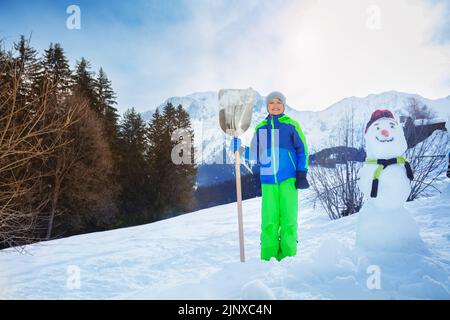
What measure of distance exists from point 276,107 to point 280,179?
900mm

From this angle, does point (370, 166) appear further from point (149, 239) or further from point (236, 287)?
point (149, 239)

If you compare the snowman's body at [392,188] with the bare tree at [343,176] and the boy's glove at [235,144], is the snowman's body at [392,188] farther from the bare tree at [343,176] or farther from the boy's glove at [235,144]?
the bare tree at [343,176]

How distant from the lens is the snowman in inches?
103

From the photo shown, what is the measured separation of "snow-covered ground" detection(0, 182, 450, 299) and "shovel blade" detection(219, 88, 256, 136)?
5.10 feet

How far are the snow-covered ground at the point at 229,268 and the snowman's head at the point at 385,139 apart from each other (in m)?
1.00

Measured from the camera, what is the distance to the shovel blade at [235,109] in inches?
128

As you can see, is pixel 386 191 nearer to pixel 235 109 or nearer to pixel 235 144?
pixel 235 144

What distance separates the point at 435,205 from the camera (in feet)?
13.9

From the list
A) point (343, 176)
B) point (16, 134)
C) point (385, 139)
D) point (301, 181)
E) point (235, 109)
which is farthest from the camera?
point (343, 176)

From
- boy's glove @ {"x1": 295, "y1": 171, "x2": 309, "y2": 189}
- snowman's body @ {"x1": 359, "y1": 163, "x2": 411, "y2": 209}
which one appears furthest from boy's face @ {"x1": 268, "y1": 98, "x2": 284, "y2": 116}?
snowman's body @ {"x1": 359, "y1": 163, "x2": 411, "y2": 209}

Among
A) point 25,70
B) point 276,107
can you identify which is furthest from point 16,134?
point 276,107

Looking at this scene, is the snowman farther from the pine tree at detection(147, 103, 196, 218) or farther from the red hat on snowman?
the pine tree at detection(147, 103, 196, 218)

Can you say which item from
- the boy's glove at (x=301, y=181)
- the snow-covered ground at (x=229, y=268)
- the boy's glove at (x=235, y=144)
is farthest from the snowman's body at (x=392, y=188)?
the boy's glove at (x=235, y=144)

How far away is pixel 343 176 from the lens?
582cm
